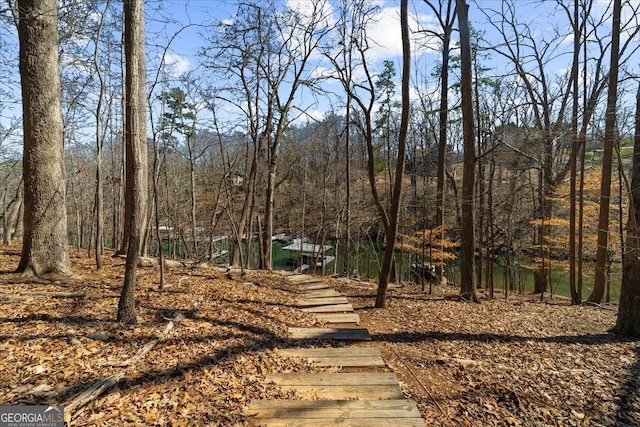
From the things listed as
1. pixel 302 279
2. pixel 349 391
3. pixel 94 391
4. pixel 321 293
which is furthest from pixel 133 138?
pixel 302 279

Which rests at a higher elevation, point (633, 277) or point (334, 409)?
point (633, 277)

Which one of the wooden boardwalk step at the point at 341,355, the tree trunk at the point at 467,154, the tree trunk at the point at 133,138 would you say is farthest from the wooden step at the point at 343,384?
the tree trunk at the point at 467,154

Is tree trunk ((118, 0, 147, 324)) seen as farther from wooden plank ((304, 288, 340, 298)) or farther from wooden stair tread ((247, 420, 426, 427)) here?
wooden plank ((304, 288, 340, 298))

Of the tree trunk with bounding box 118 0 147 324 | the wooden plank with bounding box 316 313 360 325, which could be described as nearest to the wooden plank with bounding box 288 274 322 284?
the wooden plank with bounding box 316 313 360 325

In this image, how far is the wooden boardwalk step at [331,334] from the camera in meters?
4.36

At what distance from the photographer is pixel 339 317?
17.4 feet

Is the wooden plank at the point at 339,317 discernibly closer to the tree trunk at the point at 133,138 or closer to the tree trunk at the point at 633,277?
the tree trunk at the point at 133,138

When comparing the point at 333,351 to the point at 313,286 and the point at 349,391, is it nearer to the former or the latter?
the point at 349,391

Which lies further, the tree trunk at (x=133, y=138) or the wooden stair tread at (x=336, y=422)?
the tree trunk at (x=133, y=138)

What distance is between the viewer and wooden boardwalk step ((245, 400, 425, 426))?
8.23 feet

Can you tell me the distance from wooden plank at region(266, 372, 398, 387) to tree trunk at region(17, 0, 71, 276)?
4042 millimetres

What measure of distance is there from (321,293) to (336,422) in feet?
14.4

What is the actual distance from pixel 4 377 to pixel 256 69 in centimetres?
956

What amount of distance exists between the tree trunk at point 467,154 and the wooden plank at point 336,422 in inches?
200
